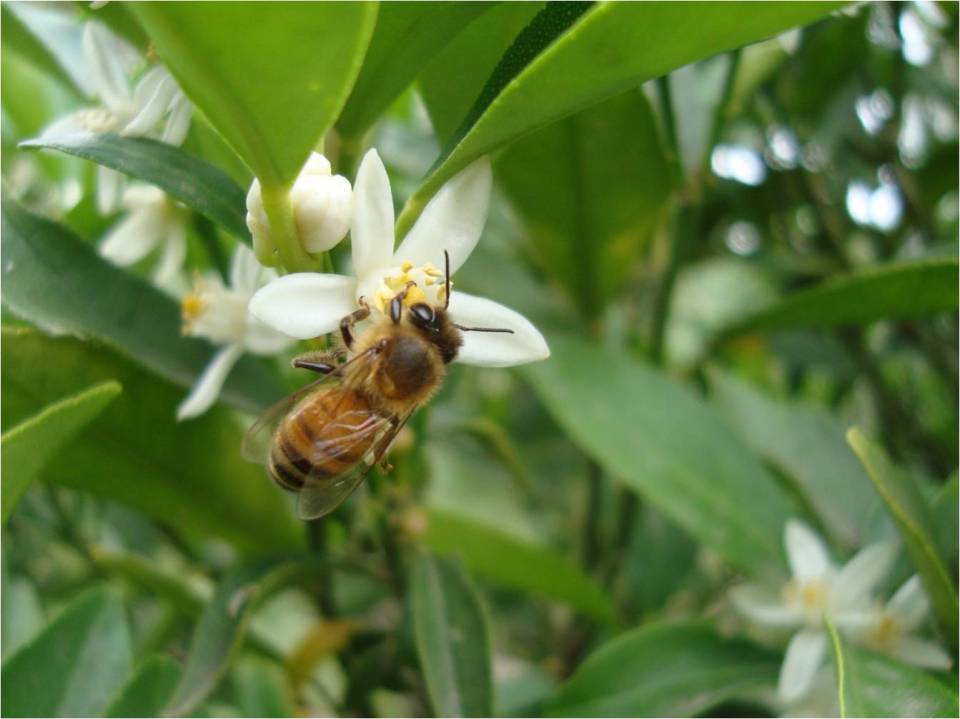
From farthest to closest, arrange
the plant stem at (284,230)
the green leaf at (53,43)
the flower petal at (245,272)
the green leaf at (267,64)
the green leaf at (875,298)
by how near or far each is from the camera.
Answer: the green leaf at (53,43) < the green leaf at (875,298) < the flower petal at (245,272) < the plant stem at (284,230) < the green leaf at (267,64)

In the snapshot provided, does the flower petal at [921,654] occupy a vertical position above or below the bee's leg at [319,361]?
below

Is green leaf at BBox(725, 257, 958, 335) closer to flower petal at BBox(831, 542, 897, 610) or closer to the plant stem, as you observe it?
flower petal at BBox(831, 542, 897, 610)

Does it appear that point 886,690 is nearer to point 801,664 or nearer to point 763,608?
point 801,664

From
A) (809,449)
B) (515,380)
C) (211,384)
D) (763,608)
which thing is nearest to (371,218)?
(211,384)

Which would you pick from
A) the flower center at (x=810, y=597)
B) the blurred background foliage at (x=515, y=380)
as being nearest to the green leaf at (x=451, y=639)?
the blurred background foliage at (x=515, y=380)

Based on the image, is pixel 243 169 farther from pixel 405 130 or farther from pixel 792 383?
pixel 792 383

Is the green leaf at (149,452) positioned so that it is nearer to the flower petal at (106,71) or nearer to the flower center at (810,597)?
the flower petal at (106,71)
